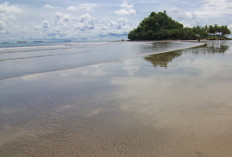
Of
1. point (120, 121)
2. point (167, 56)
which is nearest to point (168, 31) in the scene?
point (167, 56)

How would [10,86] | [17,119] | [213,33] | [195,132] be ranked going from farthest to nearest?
[213,33], [10,86], [17,119], [195,132]

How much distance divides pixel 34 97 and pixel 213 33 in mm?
119933

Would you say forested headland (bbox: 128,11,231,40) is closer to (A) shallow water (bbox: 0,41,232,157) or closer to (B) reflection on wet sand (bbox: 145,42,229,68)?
(B) reflection on wet sand (bbox: 145,42,229,68)

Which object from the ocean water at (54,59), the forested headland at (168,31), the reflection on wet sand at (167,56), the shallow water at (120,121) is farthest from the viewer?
the forested headland at (168,31)

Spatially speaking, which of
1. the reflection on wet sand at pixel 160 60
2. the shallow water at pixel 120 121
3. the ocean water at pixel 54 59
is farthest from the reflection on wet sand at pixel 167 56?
the shallow water at pixel 120 121

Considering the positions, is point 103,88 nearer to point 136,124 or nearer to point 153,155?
point 136,124

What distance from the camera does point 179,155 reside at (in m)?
2.73

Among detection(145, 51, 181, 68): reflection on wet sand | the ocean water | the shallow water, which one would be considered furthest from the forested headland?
the shallow water

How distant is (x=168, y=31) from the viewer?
314ft

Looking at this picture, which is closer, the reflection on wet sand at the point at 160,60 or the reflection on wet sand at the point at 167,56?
the reflection on wet sand at the point at 160,60

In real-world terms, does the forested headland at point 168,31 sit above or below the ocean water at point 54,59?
above

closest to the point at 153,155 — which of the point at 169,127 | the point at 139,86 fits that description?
the point at 169,127

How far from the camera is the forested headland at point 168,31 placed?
91875 millimetres

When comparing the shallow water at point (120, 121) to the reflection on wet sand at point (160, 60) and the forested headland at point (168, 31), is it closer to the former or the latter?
the reflection on wet sand at point (160, 60)
